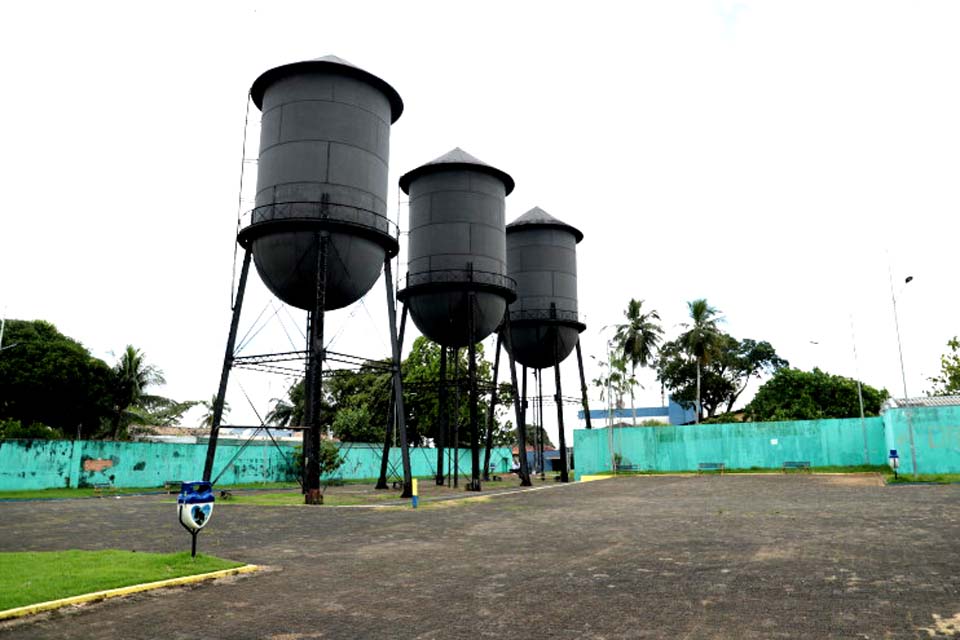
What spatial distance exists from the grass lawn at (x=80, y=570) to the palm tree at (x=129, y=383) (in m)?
41.3

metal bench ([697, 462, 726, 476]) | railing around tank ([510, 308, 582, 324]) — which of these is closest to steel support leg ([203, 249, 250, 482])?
railing around tank ([510, 308, 582, 324])

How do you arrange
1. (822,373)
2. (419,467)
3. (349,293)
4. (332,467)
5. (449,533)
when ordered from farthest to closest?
(822,373) → (419,467) → (332,467) → (349,293) → (449,533)

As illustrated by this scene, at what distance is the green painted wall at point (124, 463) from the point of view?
27.6 m

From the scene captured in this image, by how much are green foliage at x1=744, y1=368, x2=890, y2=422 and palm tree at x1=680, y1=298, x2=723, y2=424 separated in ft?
16.7

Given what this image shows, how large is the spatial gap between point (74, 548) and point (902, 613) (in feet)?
38.5

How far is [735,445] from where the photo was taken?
40.7 metres

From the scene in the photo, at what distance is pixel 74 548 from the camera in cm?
1121

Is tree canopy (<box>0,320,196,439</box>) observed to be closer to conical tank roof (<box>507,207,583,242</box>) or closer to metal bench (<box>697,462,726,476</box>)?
conical tank roof (<box>507,207,583,242</box>)

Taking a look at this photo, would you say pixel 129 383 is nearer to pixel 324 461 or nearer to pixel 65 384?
pixel 65 384

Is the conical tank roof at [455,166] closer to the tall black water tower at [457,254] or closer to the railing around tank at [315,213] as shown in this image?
the tall black water tower at [457,254]

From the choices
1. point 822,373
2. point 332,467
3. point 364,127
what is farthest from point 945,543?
point 822,373

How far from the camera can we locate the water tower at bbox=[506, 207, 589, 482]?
33.9 m

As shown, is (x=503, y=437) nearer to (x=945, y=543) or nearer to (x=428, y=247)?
(x=428, y=247)

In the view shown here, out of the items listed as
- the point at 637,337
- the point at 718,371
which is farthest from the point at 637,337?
the point at 718,371
